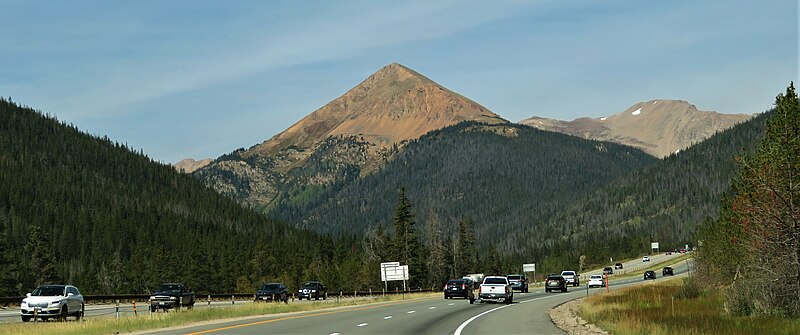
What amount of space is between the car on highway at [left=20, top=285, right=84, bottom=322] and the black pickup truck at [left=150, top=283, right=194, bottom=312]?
1154 cm

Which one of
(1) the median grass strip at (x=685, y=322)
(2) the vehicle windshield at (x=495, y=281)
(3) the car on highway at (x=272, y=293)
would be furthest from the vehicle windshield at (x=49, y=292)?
(2) the vehicle windshield at (x=495, y=281)

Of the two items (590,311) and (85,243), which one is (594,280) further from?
(85,243)

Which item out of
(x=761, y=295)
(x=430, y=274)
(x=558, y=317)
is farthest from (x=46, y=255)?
(x=761, y=295)

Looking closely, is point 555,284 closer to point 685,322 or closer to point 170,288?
point 170,288

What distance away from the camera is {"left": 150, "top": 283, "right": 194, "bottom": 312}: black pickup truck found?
56531 mm

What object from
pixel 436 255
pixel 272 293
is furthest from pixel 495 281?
pixel 436 255

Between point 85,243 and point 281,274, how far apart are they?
186 feet

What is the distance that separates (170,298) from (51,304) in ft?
51.4

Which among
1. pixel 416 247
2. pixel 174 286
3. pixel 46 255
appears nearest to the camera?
pixel 174 286

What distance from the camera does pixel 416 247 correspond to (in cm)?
12369

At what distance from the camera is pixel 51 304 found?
4184 cm

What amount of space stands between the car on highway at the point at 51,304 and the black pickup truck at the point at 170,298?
11.5m

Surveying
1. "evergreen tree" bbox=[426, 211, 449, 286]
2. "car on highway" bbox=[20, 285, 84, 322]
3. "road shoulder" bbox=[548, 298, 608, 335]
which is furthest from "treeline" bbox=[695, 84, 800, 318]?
"evergreen tree" bbox=[426, 211, 449, 286]

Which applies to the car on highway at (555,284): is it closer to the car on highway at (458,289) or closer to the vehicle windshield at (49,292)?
the car on highway at (458,289)
